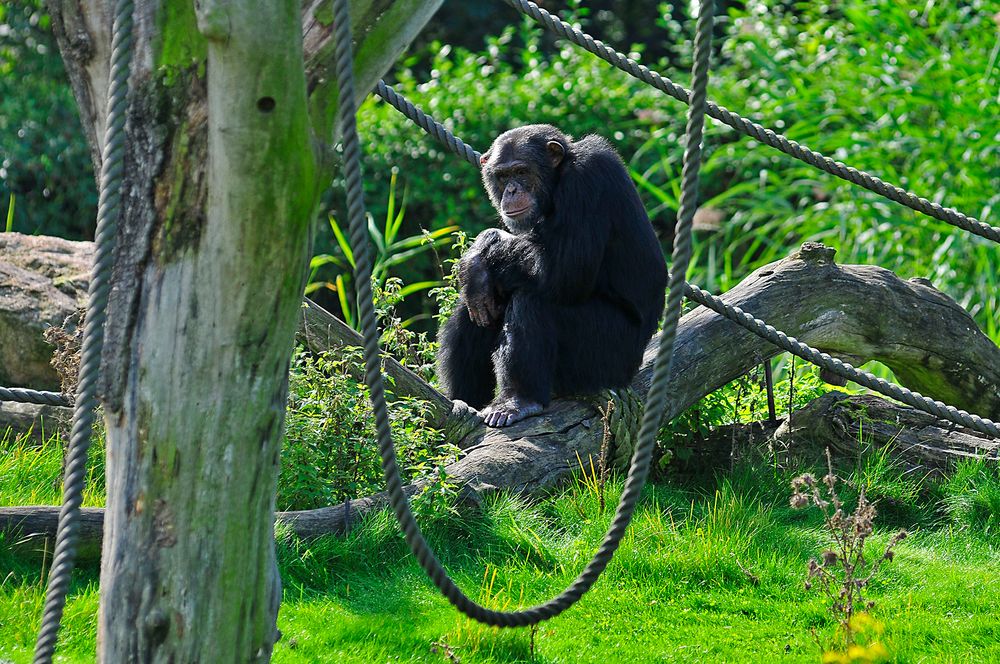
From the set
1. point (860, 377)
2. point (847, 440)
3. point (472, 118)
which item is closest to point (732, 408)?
point (847, 440)

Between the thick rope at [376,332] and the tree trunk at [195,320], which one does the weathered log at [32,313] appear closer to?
the tree trunk at [195,320]

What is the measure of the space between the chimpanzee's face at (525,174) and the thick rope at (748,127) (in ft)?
2.95

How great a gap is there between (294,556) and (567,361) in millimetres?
1953

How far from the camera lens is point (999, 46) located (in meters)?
8.84

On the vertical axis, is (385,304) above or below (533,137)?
below

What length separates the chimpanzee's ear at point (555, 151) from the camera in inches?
235

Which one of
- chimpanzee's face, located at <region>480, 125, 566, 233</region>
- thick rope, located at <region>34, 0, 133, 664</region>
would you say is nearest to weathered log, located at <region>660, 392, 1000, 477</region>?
chimpanzee's face, located at <region>480, 125, 566, 233</region>

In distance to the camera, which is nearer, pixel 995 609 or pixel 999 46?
pixel 995 609

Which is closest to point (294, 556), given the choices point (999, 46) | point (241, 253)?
point (241, 253)

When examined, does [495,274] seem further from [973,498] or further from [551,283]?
[973,498]

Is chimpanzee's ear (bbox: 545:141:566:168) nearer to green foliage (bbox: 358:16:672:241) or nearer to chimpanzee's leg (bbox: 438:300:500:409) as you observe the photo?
chimpanzee's leg (bbox: 438:300:500:409)

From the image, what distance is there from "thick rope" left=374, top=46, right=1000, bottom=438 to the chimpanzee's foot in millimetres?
939

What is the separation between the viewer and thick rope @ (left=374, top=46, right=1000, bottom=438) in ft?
16.0

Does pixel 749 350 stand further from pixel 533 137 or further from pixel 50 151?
pixel 50 151
